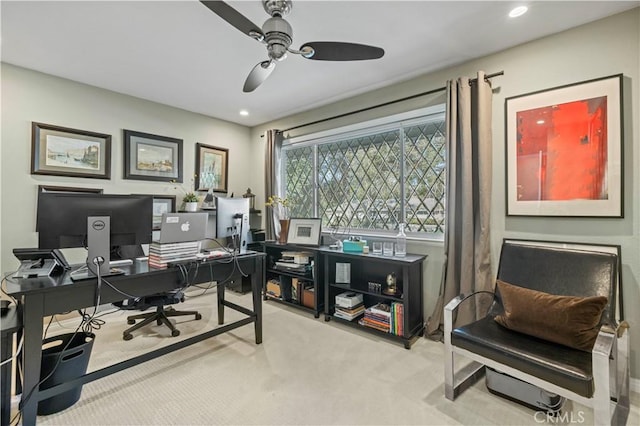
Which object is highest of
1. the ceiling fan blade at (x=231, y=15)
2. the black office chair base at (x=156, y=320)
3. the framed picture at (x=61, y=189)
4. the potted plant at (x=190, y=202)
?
the ceiling fan blade at (x=231, y=15)

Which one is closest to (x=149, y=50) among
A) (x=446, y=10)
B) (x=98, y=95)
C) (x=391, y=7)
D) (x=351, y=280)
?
(x=98, y=95)

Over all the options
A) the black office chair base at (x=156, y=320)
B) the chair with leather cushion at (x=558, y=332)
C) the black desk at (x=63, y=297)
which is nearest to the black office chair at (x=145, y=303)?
the black office chair base at (x=156, y=320)

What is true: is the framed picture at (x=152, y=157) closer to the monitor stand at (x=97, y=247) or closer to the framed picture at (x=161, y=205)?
the framed picture at (x=161, y=205)

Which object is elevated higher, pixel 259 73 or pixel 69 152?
pixel 259 73

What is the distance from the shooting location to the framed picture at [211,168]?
4.11 m

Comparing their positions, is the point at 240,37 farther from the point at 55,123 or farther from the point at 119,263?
the point at 55,123

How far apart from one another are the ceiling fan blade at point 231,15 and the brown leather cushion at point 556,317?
224 cm

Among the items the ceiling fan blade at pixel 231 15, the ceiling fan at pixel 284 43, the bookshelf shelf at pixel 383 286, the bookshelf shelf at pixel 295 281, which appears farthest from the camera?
the bookshelf shelf at pixel 295 281

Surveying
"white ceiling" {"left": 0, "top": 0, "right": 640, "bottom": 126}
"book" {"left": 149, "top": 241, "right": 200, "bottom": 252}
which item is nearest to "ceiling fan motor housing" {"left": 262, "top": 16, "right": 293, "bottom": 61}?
"white ceiling" {"left": 0, "top": 0, "right": 640, "bottom": 126}

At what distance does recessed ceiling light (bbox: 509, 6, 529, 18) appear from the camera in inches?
75.2

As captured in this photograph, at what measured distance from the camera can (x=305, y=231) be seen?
3.49 metres

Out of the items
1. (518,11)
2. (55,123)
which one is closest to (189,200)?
(55,123)

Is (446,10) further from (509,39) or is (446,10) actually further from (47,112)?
(47,112)

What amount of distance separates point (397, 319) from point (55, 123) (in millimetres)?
3910
